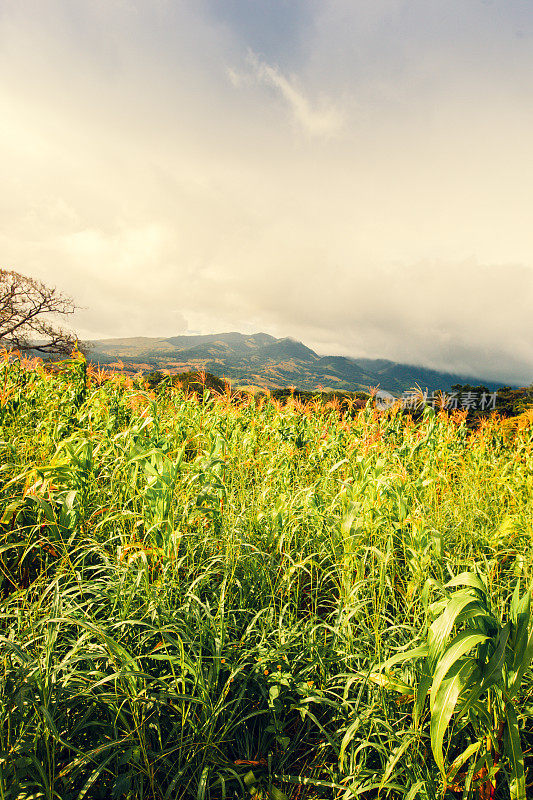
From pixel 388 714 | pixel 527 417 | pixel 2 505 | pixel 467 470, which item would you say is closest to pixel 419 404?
pixel 467 470

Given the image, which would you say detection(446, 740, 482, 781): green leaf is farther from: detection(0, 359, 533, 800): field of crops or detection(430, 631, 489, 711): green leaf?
detection(430, 631, 489, 711): green leaf

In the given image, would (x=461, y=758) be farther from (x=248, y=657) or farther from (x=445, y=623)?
(x=248, y=657)

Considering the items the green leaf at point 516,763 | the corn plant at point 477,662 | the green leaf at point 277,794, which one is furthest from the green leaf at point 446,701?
the green leaf at point 277,794

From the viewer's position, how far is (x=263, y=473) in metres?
4.06

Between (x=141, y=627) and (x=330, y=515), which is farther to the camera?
(x=330, y=515)

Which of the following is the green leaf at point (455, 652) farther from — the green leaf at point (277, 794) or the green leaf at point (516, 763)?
the green leaf at point (277, 794)

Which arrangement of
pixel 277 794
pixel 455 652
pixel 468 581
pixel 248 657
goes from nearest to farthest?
pixel 455 652 < pixel 468 581 < pixel 277 794 < pixel 248 657

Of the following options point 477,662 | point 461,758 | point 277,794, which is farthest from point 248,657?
point 477,662

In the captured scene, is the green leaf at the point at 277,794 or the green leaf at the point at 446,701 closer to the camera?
the green leaf at the point at 446,701

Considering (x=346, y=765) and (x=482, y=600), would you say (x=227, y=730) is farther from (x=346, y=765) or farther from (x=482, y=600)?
(x=482, y=600)

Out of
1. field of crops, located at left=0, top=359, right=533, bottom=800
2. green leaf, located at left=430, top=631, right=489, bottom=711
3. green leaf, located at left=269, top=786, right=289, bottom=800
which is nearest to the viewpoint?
green leaf, located at left=430, top=631, right=489, bottom=711

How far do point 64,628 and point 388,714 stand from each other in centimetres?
165

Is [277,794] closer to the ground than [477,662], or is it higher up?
closer to the ground

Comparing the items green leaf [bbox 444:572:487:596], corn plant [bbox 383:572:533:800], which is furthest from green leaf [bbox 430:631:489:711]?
green leaf [bbox 444:572:487:596]
